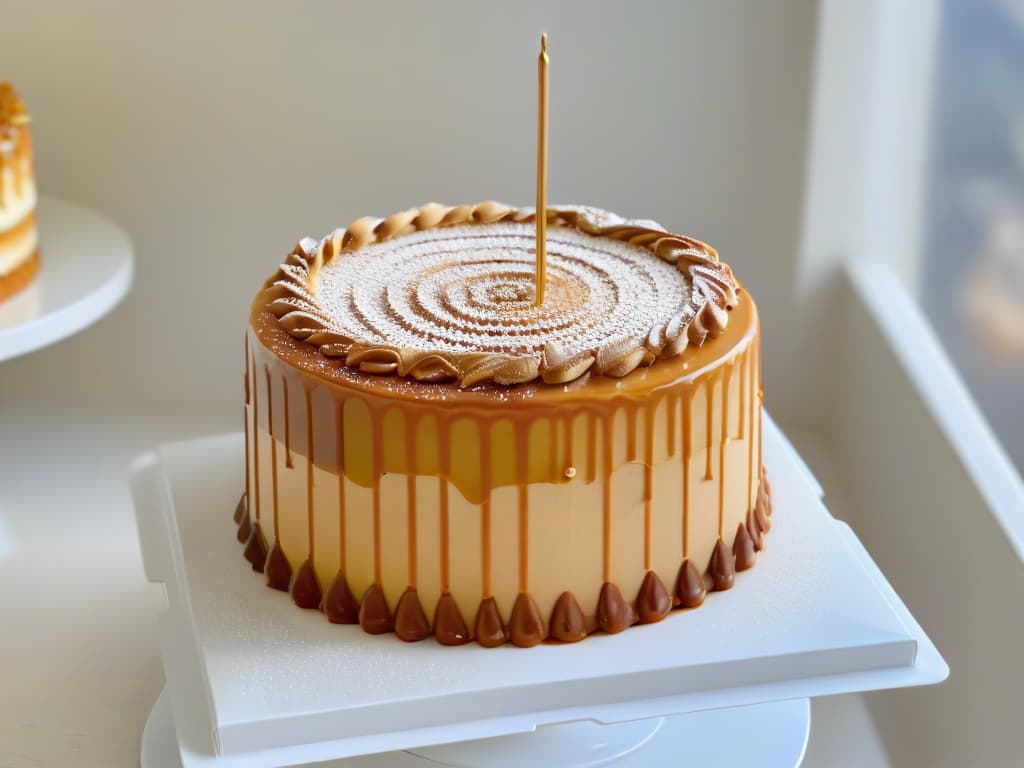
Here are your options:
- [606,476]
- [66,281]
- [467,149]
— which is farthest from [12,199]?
[606,476]

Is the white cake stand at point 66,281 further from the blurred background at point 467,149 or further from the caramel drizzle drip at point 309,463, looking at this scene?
the caramel drizzle drip at point 309,463

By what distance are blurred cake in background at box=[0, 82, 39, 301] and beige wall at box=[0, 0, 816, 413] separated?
0.22 m

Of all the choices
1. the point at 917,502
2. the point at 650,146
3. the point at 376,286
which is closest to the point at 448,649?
the point at 376,286

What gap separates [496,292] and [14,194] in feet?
2.29

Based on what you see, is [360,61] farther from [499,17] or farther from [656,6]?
[656,6]

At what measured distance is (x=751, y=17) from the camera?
1864mm

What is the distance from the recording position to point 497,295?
4.24 ft

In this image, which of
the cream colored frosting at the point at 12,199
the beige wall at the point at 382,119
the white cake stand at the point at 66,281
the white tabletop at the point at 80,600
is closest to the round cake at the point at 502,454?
the white tabletop at the point at 80,600

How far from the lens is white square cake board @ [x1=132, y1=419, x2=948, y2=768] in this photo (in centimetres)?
108

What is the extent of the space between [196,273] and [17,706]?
0.74 m

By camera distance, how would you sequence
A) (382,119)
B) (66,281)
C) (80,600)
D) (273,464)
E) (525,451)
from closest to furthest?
1. (525,451)
2. (273,464)
3. (80,600)
4. (66,281)
5. (382,119)

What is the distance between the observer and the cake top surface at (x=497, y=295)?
1.14 m

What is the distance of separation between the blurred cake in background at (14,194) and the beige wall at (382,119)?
223 millimetres

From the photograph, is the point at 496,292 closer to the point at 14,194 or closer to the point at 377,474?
the point at 377,474
